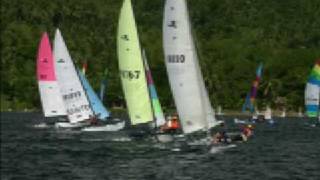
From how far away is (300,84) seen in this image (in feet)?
513

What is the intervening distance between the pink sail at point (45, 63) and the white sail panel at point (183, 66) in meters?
35.9

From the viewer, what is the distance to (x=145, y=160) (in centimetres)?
5134

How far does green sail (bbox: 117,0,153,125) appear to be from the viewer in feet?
217

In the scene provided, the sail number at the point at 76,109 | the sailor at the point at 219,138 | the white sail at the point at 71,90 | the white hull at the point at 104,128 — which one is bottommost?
the white hull at the point at 104,128

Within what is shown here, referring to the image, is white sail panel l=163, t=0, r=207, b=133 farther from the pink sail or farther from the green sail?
the pink sail

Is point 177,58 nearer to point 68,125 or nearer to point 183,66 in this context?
point 183,66

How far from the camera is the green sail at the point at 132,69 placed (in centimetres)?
6625

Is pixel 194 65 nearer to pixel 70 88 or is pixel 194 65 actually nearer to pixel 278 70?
pixel 70 88

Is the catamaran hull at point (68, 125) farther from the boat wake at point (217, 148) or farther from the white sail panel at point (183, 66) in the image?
the white sail panel at point (183, 66)

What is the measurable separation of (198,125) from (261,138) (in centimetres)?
1918

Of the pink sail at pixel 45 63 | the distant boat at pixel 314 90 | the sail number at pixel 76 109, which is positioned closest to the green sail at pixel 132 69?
the sail number at pixel 76 109

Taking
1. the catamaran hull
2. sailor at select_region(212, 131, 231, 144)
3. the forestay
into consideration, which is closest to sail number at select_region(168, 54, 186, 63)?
sailor at select_region(212, 131, 231, 144)

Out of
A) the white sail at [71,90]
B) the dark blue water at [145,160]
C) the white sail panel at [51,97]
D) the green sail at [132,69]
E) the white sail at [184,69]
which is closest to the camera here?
the dark blue water at [145,160]

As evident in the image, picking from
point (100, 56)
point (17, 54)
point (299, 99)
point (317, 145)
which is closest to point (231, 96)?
point (299, 99)
